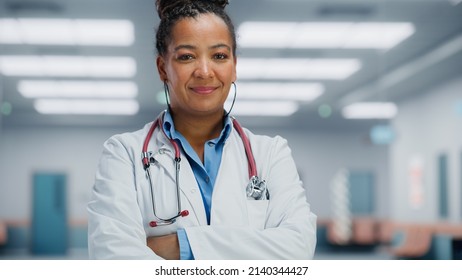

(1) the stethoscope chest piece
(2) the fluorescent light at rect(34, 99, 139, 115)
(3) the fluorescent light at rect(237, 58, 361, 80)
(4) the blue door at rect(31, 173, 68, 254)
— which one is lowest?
(4) the blue door at rect(31, 173, 68, 254)

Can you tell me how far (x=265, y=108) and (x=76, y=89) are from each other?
10.6 feet

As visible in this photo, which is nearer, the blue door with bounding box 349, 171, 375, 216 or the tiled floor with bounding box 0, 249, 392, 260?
the tiled floor with bounding box 0, 249, 392, 260

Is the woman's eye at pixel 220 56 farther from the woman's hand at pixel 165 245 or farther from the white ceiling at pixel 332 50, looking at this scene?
the white ceiling at pixel 332 50

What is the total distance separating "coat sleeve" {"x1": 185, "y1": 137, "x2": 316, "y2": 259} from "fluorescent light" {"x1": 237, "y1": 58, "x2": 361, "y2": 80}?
571cm

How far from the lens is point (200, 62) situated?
1327mm

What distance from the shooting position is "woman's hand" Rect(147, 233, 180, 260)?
130 centimetres

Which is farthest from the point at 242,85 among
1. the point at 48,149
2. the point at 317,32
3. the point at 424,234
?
the point at 48,149

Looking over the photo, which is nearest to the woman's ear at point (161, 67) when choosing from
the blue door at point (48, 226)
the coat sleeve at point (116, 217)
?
the coat sleeve at point (116, 217)

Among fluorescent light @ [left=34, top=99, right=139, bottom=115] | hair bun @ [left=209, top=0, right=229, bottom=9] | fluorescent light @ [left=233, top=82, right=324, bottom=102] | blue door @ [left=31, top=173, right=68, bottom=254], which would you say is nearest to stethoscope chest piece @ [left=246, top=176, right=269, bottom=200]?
hair bun @ [left=209, top=0, right=229, bottom=9]

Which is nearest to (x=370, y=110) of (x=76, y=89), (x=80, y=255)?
(x=76, y=89)

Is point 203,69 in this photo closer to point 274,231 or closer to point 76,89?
point 274,231

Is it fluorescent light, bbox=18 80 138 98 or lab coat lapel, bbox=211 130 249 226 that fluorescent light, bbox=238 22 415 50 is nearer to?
fluorescent light, bbox=18 80 138 98

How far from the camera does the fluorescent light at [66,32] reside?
5773 millimetres
